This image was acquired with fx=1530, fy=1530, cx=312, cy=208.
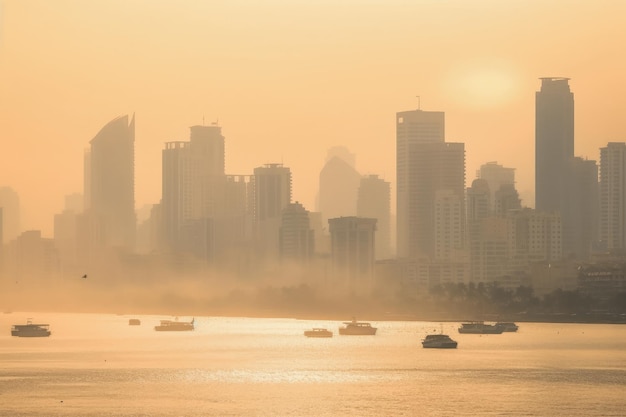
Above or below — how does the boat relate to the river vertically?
above

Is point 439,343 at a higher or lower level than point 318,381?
higher

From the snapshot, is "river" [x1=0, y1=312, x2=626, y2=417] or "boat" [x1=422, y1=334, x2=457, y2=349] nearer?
"river" [x1=0, y1=312, x2=626, y2=417]

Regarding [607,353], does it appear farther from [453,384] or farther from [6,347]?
[6,347]

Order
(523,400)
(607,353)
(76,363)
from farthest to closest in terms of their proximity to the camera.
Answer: (607,353)
(76,363)
(523,400)

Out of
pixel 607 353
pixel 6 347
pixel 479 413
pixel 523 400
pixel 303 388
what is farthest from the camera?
pixel 6 347

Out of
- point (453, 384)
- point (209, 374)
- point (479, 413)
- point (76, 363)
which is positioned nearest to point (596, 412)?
point (479, 413)

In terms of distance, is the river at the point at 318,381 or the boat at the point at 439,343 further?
the boat at the point at 439,343

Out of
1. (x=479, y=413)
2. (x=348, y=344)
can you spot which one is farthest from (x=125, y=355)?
(x=479, y=413)

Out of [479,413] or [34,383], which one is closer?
[479,413]

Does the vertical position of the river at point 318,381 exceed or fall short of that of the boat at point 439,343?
it falls short

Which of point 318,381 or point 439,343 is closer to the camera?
point 318,381
